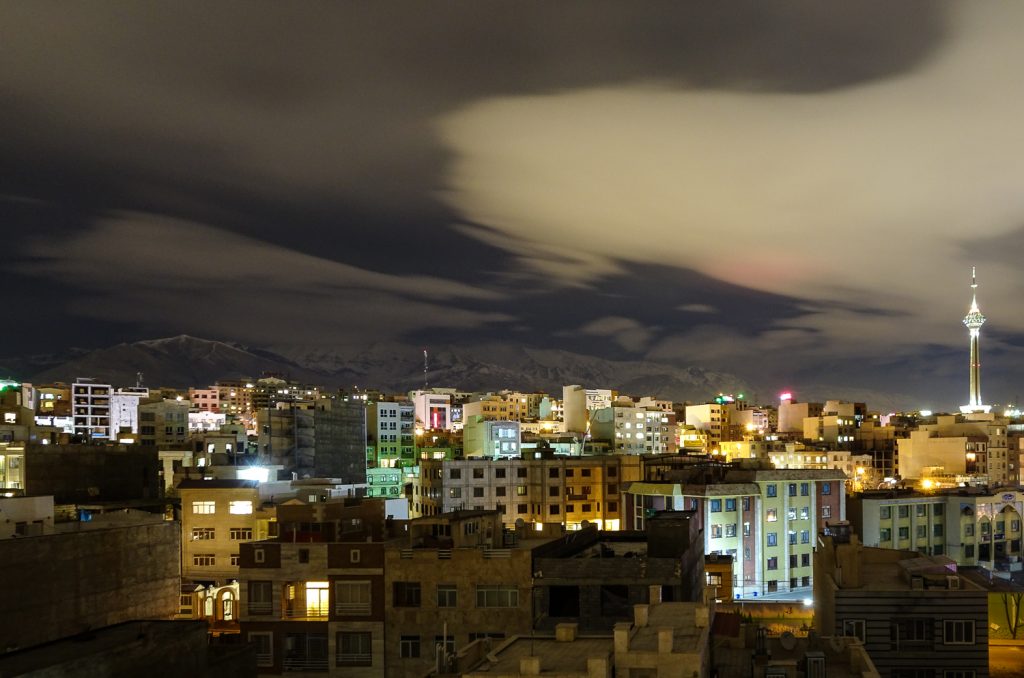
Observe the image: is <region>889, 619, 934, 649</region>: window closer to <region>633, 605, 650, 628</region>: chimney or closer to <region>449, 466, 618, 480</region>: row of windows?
<region>633, 605, 650, 628</region>: chimney

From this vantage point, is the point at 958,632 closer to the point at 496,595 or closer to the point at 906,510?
the point at 496,595

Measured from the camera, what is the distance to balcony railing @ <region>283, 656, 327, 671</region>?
106ft

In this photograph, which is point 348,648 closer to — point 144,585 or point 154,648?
point 154,648

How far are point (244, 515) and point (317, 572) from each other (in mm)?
19783

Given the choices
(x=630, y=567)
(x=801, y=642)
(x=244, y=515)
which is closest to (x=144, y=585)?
(x=244, y=515)

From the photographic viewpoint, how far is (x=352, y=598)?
Result: 32.7 m

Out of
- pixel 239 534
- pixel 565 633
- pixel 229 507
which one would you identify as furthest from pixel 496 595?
pixel 229 507

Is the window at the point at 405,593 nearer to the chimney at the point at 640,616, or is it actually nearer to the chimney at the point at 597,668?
the chimney at the point at 640,616

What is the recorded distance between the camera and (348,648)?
3228 centimetres

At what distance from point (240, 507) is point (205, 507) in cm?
190

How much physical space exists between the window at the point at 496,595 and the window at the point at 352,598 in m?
3.79

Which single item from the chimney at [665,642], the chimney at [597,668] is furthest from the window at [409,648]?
the chimney at [597,668]

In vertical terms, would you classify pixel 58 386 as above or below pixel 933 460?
above

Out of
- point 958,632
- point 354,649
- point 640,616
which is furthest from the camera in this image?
point 354,649
